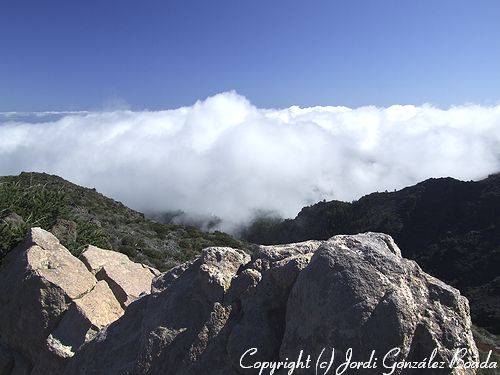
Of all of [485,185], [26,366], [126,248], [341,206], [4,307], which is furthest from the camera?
[341,206]

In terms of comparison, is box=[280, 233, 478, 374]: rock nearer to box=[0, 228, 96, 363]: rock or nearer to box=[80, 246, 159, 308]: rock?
box=[80, 246, 159, 308]: rock

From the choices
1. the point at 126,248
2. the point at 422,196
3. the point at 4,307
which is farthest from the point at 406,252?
the point at 4,307

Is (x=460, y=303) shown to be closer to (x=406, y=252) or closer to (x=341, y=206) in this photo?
(x=406, y=252)

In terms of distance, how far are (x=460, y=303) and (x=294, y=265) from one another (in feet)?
8.34

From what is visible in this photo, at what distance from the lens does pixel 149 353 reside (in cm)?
722

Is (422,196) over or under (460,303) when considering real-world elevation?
over

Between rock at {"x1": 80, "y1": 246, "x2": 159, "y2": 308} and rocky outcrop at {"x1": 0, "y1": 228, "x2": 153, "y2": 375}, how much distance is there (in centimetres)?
12

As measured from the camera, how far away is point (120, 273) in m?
11.7

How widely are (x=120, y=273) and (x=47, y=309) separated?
241 cm

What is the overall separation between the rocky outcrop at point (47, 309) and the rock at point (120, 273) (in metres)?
0.12

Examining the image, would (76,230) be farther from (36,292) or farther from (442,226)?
(442,226)

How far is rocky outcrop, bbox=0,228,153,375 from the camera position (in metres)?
8.94

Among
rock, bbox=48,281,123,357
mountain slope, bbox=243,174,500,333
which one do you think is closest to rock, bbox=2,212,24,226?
rock, bbox=48,281,123,357

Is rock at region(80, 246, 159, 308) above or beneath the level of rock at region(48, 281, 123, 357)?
above
